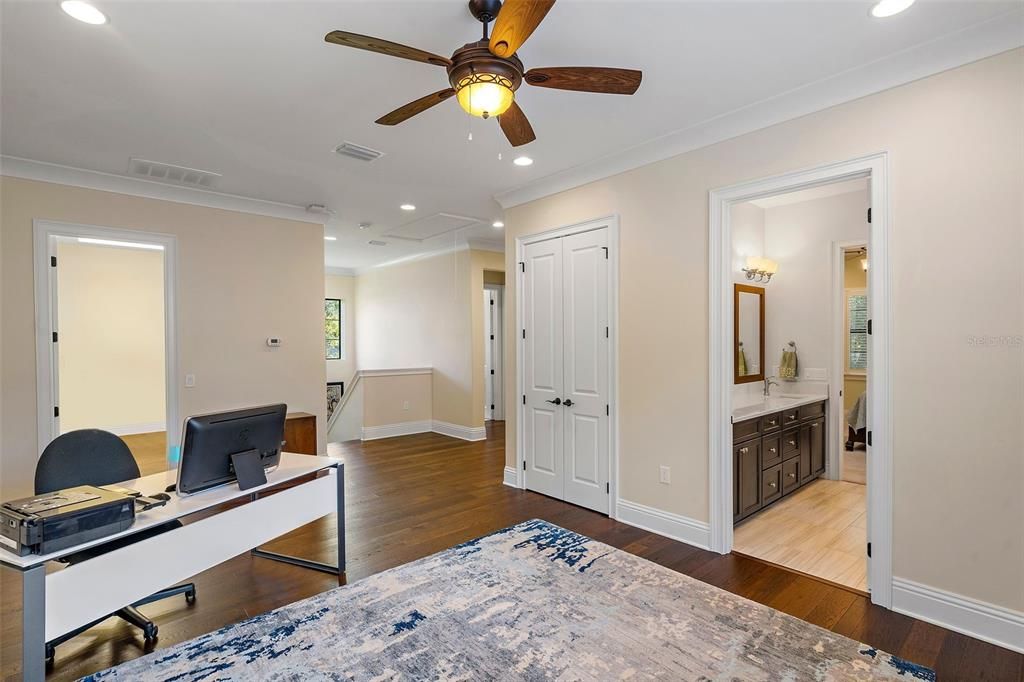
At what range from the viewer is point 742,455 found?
3.56 metres

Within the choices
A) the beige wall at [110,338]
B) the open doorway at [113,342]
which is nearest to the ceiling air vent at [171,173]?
the open doorway at [113,342]

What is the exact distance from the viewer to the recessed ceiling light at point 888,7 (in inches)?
79.7

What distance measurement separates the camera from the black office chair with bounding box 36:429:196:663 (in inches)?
92.3

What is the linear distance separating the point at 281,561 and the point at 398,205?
341 centimetres

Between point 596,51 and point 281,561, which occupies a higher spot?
point 596,51

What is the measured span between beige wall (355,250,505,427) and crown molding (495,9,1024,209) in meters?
3.48

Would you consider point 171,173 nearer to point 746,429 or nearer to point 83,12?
point 83,12

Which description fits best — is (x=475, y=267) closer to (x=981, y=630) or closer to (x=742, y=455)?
(x=742, y=455)

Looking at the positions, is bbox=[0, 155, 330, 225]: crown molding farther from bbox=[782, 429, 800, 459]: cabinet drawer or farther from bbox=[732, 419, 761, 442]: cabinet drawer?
bbox=[782, 429, 800, 459]: cabinet drawer

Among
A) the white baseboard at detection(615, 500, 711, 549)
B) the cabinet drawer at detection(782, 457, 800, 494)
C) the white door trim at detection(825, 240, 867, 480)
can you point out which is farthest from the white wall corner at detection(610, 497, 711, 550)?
the white door trim at detection(825, 240, 867, 480)

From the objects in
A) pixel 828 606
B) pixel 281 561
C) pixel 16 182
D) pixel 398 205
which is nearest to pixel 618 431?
pixel 828 606

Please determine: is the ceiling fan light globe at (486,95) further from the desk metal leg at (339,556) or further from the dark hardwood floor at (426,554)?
the dark hardwood floor at (426,554)

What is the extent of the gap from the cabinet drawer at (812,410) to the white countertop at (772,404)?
0.06 meters

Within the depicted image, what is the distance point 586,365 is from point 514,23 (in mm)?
2785
